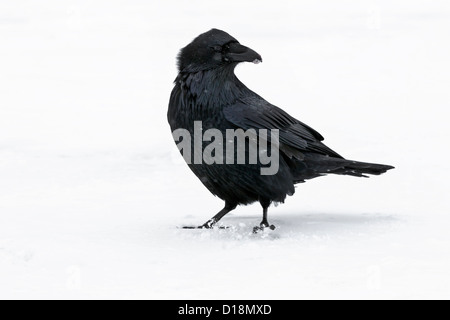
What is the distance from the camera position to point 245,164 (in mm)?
6820

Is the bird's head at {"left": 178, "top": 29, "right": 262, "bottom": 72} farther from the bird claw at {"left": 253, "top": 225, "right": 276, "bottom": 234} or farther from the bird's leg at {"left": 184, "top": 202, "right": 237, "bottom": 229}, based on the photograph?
the bird claw at {"left": 253, "top": 225, "right": 276, "bottom": 234}

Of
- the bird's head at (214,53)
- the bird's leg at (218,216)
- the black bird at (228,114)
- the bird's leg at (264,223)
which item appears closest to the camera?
the black bird at (228,114)

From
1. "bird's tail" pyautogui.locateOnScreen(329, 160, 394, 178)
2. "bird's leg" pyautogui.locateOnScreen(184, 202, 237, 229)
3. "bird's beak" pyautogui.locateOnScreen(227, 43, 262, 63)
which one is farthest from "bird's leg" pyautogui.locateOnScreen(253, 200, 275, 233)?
"bird's beak" pyautogui.locateOnScreen(227, 43, 262, 63)

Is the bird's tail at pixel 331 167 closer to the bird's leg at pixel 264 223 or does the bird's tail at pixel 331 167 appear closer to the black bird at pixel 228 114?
the black bird at pixel 228 114

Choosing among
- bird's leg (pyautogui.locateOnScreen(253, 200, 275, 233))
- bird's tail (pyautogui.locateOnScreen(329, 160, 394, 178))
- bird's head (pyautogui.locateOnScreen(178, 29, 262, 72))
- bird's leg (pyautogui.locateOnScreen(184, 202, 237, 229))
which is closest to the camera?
bird's head (pyautogui.locateOnScreen(178, 29, 262, 72))

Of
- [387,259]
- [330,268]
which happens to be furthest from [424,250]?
[330,268]

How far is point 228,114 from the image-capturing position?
6.80 metres

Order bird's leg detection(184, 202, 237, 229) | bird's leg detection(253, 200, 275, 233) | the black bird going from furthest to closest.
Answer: bird's leg detection(184, 202, 237, 229)
bird's leg detection(253, 200, 275, 233)
the black bird

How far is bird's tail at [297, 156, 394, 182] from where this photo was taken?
24.2ft

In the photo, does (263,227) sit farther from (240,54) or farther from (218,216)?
(240,54)

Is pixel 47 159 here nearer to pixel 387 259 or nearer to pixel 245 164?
pixel 245 164

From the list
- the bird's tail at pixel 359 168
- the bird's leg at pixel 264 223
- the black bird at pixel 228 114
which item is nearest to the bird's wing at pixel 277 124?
the black bird at pixel 228 114

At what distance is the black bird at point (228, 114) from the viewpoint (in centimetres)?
683

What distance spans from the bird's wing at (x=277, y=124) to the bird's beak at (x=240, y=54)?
0.97 feet
